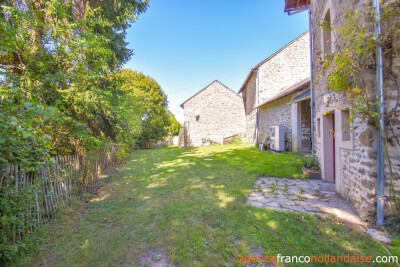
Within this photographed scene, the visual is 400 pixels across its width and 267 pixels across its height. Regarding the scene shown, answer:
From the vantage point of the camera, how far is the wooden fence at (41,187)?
Result: 2283 mm

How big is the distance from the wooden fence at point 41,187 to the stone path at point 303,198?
387 centimetres

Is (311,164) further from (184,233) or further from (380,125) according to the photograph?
(184,233)

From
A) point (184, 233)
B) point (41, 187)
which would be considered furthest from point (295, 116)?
point (41, 187)

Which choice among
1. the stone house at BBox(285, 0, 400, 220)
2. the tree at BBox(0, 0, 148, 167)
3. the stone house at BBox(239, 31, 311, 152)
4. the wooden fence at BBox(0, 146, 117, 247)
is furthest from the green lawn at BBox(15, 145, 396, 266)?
the stone house at BBox(239, 31, 311, 152)

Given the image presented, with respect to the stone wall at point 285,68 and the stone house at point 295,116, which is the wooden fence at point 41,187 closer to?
the stone house at point 295,116

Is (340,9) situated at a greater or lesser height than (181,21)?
lesser

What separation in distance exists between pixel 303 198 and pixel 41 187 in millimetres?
5287

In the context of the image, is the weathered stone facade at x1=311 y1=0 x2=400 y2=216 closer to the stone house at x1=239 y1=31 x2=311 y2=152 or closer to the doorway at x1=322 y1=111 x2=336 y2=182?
the doorway at x1=322 y1=111 x2=336 y2=182

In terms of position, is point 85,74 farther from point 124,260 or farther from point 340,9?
point 340,9

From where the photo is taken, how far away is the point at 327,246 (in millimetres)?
2510

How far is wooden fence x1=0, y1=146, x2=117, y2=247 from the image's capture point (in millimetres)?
2283

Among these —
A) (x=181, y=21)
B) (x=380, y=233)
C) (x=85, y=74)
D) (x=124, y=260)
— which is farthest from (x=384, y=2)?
(x=181, y=21)

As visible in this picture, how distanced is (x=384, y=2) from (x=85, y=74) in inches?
231

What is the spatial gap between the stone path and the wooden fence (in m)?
3.87
